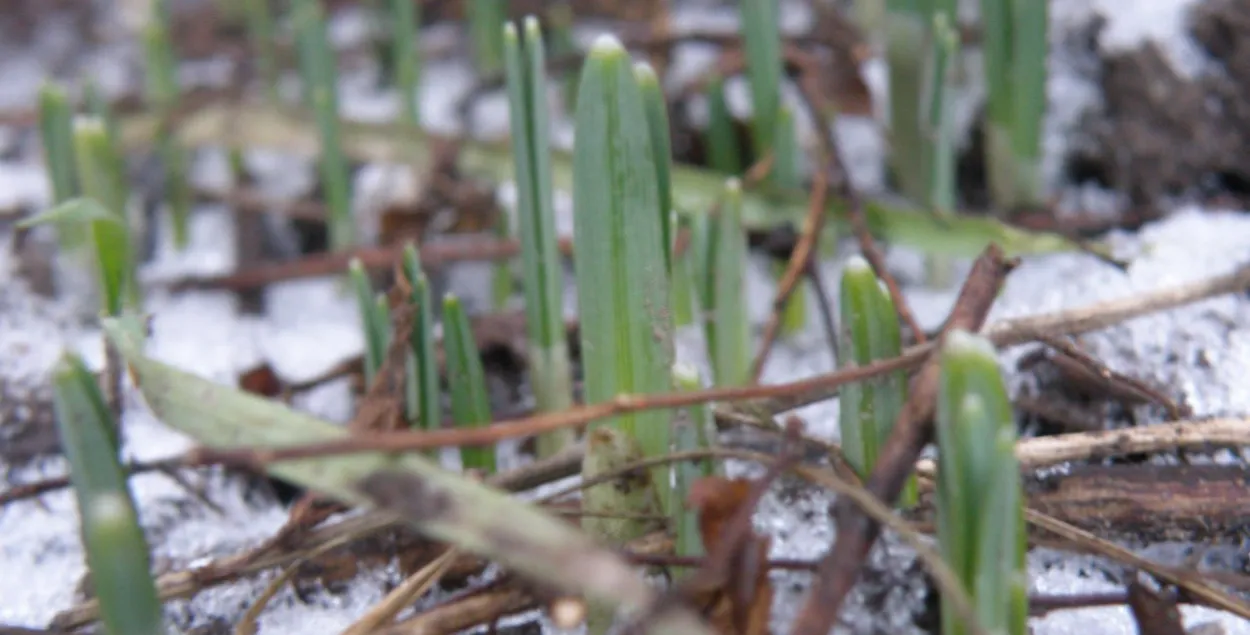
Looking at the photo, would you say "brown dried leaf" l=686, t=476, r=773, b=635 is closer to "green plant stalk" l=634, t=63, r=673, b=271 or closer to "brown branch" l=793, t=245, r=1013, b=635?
"brown branch" l=793, t=245, r=1013, b=635

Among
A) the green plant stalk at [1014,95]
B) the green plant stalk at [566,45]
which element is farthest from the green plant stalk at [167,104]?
the green plant stalk at [1014,95]

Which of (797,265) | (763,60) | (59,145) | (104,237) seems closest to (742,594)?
(797,265)

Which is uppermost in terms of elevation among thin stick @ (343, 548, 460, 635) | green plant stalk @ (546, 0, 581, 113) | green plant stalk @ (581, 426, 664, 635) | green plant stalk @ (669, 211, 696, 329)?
green plant stalk @ (546, 0, 581, 113)

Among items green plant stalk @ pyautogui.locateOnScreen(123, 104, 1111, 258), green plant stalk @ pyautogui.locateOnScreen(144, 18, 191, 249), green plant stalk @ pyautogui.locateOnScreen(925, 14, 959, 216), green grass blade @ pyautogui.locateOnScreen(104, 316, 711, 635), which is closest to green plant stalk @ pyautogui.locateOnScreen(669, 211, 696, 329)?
green plant stalk @ pyautogui.locateOnScreen(123, 104, 1111, 258)

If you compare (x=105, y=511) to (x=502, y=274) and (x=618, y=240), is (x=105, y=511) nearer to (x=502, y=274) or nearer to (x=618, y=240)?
(x=618, y=240)

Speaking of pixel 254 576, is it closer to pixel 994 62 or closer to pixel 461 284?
pixel 461 284
